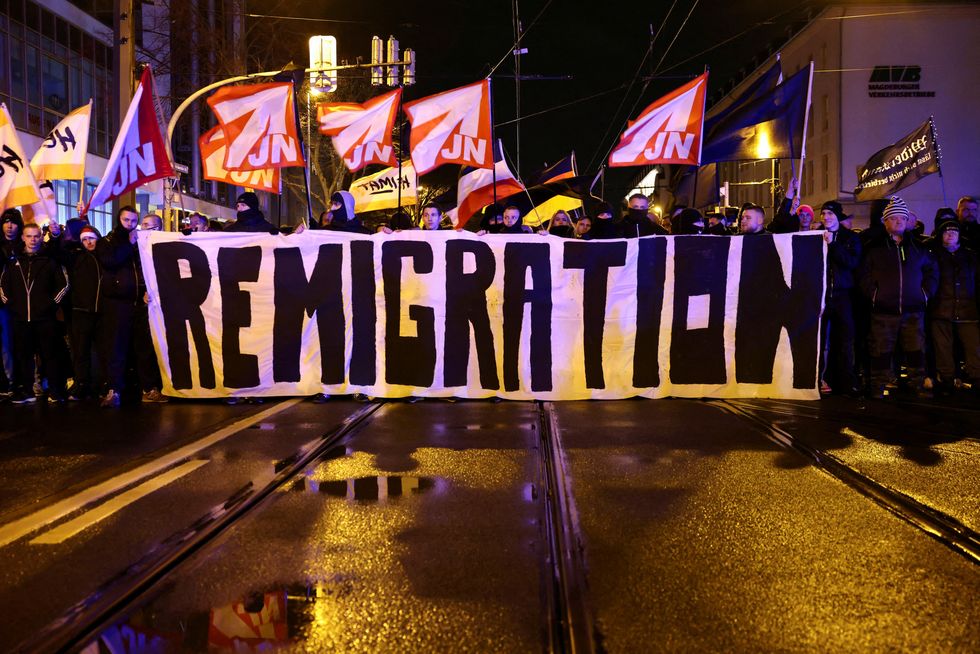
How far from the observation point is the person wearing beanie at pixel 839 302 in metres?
9.02

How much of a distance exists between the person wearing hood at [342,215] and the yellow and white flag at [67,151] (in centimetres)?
346

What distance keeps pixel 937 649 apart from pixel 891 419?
16.9 feet

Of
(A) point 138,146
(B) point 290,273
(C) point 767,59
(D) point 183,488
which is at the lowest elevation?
(D) point 183,488

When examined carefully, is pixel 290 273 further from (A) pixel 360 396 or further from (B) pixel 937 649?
(B) pixel 937 649

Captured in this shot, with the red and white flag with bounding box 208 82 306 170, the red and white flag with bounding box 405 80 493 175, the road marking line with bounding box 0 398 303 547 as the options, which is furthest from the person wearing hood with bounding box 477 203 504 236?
the road marking line with bounding box 0 398 303 547

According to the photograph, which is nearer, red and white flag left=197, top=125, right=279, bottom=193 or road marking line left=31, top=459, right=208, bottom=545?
road marking line left=31, top=459, right=208, bottom=545

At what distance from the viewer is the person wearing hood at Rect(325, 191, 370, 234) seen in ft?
31.6

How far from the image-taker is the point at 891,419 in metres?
7.56

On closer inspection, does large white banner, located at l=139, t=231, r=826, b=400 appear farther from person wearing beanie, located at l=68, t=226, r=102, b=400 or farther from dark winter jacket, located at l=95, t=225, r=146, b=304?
person wearing beanie, located at l=68, t=226, r=102, b=400

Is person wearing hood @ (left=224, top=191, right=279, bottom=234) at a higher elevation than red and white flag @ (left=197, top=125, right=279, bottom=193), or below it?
below

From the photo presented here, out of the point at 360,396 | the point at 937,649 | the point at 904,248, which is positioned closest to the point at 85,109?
the point at 360,396

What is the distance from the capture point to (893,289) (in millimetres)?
9062

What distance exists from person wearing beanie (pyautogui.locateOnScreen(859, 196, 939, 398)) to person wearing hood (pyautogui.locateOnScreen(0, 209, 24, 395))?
8.89m

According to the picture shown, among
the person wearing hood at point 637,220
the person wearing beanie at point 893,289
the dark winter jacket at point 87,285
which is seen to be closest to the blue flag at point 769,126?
the person wearing hood at point 637,220
